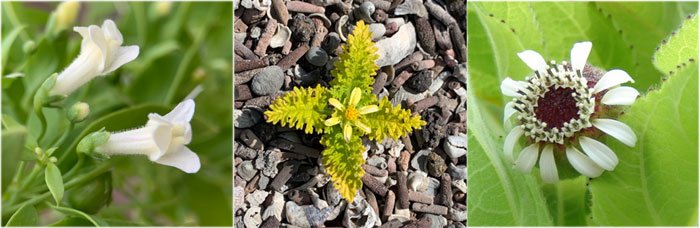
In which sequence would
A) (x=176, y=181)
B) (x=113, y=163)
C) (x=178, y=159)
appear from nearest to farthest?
(x=178, y=159), (x=113, y=163), (x=176, y=181)

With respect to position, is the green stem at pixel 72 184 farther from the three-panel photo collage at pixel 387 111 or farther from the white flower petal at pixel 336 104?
the white flower petal at pixel 336 104

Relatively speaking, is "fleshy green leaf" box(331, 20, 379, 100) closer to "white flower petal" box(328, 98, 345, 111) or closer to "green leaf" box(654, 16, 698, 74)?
"white flower petal" box(328, 98, 345, 111)

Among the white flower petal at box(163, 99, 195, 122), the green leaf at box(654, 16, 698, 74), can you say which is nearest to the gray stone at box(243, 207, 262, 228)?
the white flower petal at box(163, 99, 195, 122)

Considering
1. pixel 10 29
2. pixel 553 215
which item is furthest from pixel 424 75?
pixel 10 29

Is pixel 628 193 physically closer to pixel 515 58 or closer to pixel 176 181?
pixel 515 58

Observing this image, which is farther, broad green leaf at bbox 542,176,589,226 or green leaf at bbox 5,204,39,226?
broad green leaf at bbox 542,176,589,226

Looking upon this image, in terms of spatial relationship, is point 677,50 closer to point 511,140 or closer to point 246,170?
point 511,140
